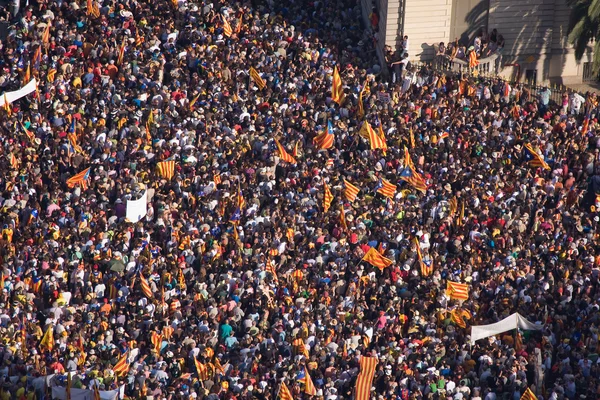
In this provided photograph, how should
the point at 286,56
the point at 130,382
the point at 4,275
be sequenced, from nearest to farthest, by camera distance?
the point at 130,382 < the point at 4,275 < the point at 286,56

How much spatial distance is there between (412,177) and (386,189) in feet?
3.23

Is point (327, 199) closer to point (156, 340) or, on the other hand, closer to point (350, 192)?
point (350, 192)

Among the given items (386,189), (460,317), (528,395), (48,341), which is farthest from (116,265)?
(528,395)

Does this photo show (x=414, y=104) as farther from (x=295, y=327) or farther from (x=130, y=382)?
(x=130, y=382)

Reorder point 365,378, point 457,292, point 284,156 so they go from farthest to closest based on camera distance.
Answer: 1. point 284,156
2. point 457,292
3. point 365,378

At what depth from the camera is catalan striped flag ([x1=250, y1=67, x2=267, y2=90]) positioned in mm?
72688

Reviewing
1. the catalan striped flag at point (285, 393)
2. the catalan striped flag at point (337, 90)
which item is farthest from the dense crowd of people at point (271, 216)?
the catalan striped flag at point (285, 393)

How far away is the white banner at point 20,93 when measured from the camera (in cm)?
7056

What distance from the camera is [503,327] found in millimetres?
61375

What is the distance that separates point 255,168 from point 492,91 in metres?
8.84

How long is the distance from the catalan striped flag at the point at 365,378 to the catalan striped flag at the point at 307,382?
1180 millimetres

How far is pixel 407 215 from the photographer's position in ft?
219

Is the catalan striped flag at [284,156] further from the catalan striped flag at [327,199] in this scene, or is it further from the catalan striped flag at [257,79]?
the catalan striped flag at [257,79]

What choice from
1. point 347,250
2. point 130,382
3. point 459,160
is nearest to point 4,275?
point 130,382
